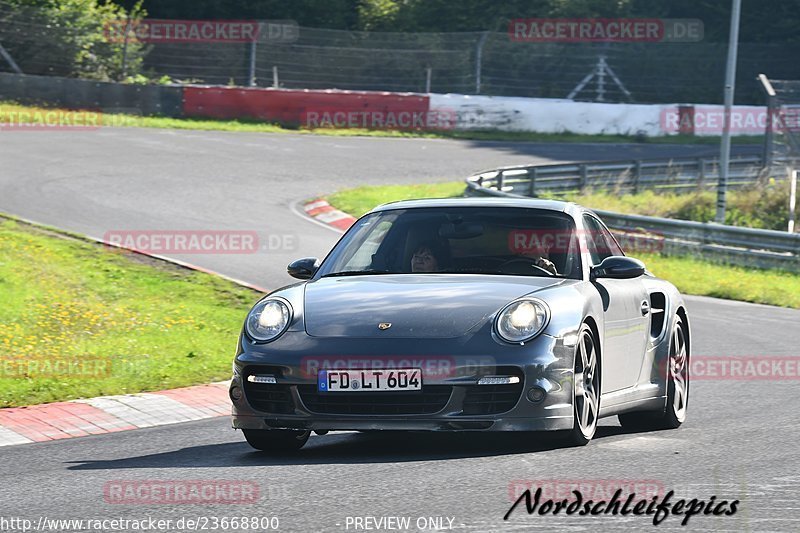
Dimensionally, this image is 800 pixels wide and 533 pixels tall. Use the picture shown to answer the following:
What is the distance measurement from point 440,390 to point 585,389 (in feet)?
2.95

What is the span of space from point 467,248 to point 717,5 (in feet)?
153

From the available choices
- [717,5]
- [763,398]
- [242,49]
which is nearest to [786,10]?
[717,5]

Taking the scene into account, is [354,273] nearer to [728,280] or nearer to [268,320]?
[268,320]

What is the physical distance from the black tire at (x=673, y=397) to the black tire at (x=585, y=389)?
1264mm

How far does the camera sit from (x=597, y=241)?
8.50 meters

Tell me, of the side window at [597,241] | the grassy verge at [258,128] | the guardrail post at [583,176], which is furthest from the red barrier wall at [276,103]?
the side window at [597,241]

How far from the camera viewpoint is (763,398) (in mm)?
10062

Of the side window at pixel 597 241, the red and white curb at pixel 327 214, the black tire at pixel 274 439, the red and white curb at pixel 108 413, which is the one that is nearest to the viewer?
the black tire at pixel 274 439

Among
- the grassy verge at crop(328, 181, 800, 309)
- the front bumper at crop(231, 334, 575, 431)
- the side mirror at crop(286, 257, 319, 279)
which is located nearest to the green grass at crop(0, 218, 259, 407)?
the side mirror at crop(286, 257, 319, 279)

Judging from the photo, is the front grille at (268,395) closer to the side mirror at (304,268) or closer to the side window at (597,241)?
the side mirror at (304,268)

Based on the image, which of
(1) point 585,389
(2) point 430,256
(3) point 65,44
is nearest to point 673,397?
(1) point 585,389

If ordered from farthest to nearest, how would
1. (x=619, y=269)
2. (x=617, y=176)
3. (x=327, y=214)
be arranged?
(x=617, y=176) < (x=327, y=214) < (x=619, y=269)

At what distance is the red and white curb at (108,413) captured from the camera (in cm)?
855

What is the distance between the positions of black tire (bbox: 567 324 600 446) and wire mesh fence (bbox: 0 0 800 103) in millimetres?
31144
